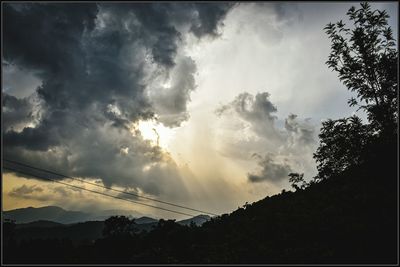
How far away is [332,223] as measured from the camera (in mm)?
19797

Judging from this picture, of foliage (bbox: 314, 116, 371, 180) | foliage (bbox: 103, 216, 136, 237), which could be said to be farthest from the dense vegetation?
foliage (bbox: 103, 216, 136, 237)

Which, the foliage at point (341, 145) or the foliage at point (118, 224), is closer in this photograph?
the foliage at point (341, 145)

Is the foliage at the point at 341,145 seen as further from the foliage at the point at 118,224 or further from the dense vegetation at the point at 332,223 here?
the foliage at the point at 118,224

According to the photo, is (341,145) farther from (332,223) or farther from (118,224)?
(118,224)

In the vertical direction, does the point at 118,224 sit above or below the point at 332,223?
above

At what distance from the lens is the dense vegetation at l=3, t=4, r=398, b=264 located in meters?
17.4

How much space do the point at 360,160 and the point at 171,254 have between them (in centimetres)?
1917

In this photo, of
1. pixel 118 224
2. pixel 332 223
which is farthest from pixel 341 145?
pixel 118 224

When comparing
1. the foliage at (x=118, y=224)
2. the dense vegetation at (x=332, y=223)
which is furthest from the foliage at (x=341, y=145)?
the foliage at (x=118, y=224)

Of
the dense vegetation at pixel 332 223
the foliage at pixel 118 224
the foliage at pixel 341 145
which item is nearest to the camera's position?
the dense vegetation at pixel 332 223

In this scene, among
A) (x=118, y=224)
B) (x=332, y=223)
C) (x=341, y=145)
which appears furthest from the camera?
(x=118, y=224)

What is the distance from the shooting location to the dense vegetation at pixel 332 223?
17359 millimetres

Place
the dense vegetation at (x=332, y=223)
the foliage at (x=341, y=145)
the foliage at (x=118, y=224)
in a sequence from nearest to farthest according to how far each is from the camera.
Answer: the dense vegetation at (x=332, y=223), the foliage at (x=341, y=145), the foliage at (x=118, y=224)

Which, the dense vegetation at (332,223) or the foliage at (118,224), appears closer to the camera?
the dense vegetation at (332,223)
